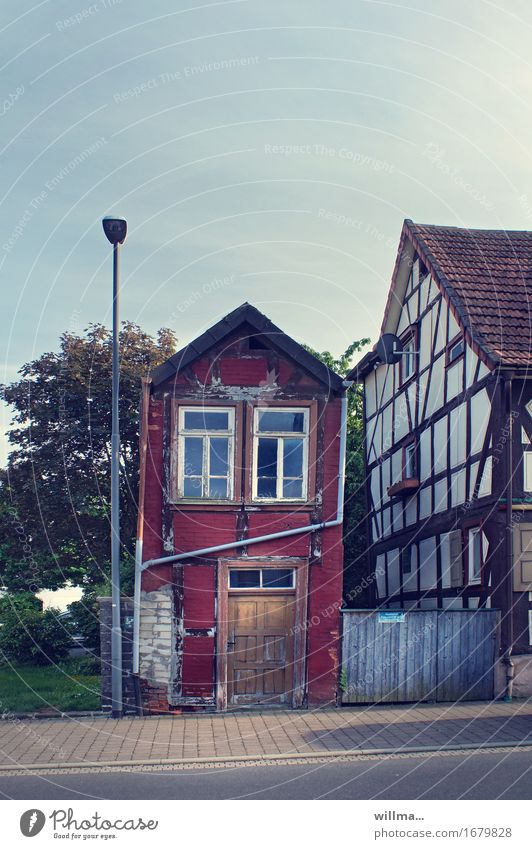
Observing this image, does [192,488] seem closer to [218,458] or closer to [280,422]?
[218,458]

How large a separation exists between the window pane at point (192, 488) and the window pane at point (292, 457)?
5.83ft

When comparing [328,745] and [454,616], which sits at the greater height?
[454,616]

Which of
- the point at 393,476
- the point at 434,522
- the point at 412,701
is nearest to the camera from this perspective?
the point at 412,701

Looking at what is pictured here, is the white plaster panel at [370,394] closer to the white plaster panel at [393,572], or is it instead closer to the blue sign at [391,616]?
the white plaster panel at [393,572]

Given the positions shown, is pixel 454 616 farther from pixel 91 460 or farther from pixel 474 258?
pixel 91 460

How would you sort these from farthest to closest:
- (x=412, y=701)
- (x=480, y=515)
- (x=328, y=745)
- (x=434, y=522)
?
(x=434, y=522), (x=480, y=515), (x=412, y=701), (x=328, y=745)

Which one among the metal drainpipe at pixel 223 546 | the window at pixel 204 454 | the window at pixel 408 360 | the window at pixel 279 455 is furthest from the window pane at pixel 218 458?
the window at pixel 408 360

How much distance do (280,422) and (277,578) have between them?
10.5ft

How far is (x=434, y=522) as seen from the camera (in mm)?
23250

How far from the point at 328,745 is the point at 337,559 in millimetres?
5482

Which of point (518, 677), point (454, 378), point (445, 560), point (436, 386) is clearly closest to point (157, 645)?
point (518, 677)

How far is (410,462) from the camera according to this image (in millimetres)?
25469

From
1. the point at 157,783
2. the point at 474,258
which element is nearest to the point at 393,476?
the point at 474,258

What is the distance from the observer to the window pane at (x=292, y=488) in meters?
19.2
